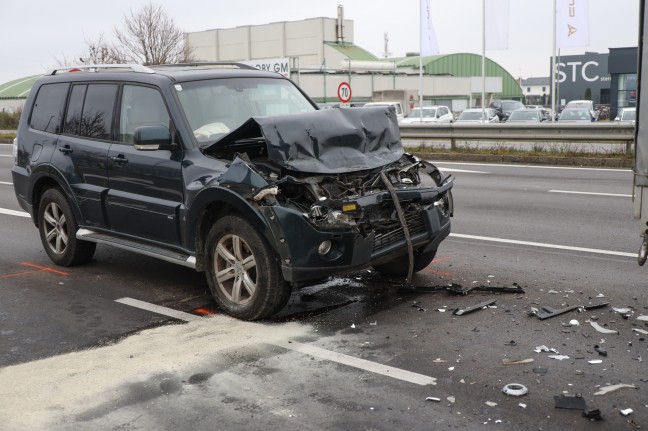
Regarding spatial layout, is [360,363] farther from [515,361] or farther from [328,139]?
[328,139]

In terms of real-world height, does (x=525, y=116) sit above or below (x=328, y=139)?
below

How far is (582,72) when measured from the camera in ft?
238

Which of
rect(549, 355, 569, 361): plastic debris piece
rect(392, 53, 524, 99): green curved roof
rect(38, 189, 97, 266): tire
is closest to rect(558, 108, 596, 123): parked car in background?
rect(38, 189, 97, 266): tire

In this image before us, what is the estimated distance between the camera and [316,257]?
559 centimetres

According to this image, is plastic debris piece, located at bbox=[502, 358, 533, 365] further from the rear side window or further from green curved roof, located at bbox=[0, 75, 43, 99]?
green curved roof, located at bbox=[0, 75, 43, 99]

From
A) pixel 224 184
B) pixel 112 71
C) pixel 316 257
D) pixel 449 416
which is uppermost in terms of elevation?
pixel 112 71

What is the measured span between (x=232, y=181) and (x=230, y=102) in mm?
1363

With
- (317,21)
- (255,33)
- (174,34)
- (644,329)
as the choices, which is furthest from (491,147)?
(255,33)

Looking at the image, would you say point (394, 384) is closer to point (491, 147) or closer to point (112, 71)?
point (112, 71)

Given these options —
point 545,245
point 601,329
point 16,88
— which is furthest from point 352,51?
point 601,329

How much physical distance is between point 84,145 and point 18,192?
1.58 metres

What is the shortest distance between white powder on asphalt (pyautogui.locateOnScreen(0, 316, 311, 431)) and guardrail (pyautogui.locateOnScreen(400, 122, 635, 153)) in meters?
14.1

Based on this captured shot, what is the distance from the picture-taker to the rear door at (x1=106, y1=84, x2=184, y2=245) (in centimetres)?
642

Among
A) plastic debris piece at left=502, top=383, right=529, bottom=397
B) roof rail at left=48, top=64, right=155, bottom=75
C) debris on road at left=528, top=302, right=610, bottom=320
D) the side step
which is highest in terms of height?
roof rail at left=48, top=64, right=155, bottom=75
